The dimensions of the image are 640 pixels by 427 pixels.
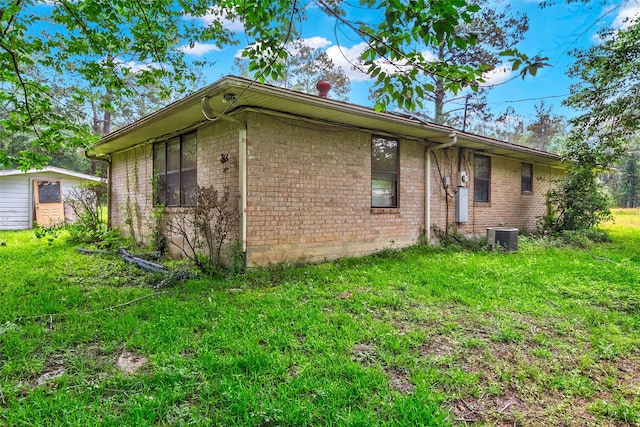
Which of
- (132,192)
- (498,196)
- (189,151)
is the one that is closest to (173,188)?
(189,151)

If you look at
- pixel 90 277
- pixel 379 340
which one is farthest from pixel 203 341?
pixel 90 277

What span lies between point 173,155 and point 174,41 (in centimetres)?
224

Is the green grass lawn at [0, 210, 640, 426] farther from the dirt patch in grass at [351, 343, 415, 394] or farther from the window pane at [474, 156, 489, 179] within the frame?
the window pane at [474, 156, 489, 179]

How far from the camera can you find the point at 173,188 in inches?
281

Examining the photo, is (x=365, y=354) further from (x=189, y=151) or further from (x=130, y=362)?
(x=189, y=151)

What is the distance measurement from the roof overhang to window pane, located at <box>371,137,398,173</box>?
0.79 feet

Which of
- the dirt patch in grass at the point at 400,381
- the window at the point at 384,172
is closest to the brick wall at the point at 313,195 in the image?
the window at the point at 384,172

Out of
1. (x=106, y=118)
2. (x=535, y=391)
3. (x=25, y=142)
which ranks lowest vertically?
(x=535, y=391)

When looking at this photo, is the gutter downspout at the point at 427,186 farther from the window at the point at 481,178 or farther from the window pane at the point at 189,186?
the window pane at the point at 189,186

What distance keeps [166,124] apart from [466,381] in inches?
251

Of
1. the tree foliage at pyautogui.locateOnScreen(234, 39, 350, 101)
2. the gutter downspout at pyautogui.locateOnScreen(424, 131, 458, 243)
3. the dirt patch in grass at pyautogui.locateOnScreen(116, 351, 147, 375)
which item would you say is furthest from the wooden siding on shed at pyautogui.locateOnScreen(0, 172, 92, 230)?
the gutter downspout at pyautogui.locateOnScreen(424, 131, 458, 243)

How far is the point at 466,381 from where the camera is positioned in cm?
231

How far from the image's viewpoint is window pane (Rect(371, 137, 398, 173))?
7.04 meters

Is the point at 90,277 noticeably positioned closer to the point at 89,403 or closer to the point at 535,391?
the point at 89,403
